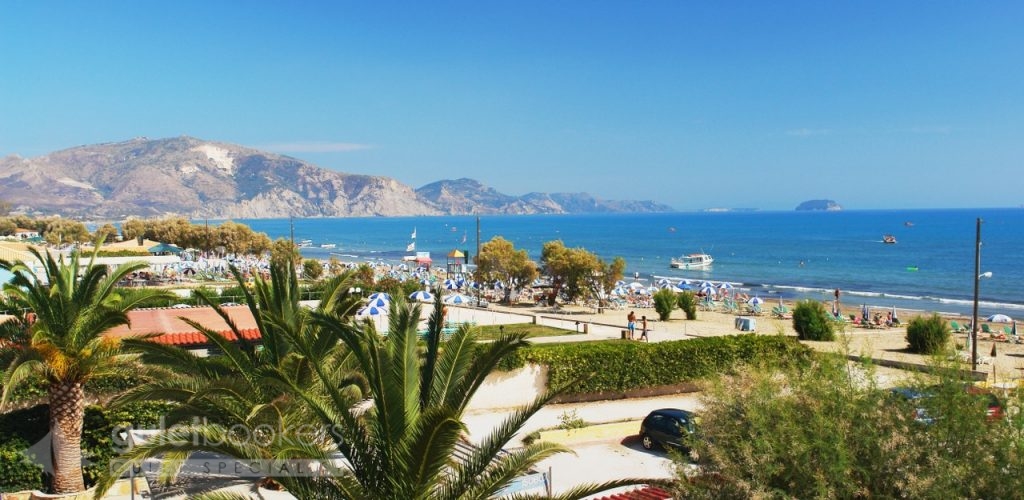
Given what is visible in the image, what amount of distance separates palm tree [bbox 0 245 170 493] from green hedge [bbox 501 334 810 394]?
24.4 feet

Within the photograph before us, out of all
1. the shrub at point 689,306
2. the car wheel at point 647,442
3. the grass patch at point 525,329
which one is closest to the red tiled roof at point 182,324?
the grass patch at point 525,329

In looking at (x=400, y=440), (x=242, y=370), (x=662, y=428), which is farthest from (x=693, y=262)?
(x=400, y=440)

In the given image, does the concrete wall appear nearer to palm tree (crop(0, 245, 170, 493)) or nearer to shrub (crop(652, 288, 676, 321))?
palm tree (crop(0, 245, 170, 493))

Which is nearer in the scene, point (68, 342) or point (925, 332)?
point (68, 342)

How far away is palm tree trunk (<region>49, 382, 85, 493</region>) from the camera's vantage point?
33.1ft

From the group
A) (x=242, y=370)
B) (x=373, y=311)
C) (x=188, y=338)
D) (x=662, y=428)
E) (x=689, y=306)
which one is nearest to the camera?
(x=242, y=370)

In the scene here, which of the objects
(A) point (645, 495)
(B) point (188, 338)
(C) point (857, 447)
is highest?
(C) point (857, 447)

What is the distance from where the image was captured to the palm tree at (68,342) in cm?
982

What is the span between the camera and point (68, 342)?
9.93 meters

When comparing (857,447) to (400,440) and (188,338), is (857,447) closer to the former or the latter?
(400,440)

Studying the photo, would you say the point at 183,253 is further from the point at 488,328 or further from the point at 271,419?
the point at 271,419

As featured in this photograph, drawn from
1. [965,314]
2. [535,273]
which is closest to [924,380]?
[535,273]

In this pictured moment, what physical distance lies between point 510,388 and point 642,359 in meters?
3.06

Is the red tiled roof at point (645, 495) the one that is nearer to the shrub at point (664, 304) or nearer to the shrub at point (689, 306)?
the shrub at point (664, 304)
